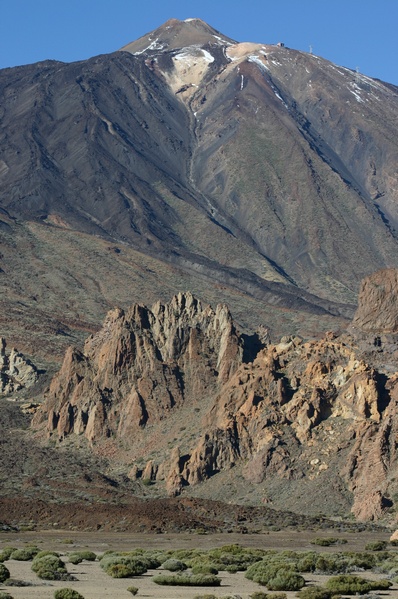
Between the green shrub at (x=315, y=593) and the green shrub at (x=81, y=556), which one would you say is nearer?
the green shrub at (x=315, y=593)

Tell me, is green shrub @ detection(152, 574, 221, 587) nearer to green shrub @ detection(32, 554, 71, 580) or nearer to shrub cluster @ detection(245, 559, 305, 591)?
shrub cluster @ detection(245, 559, 305, 591)

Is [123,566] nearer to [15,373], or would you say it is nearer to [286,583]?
[286,583]

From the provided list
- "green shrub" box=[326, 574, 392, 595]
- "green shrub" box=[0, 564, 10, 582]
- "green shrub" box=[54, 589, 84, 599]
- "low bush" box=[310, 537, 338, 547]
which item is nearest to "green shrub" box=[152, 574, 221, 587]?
"green shrub" box=[326, 574, 392, 595]

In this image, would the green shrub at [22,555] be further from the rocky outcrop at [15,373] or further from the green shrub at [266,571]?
the rocky outcrop at [15,373]

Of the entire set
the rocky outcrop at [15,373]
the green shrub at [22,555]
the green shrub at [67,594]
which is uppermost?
the rocky outcrop at [15,373]

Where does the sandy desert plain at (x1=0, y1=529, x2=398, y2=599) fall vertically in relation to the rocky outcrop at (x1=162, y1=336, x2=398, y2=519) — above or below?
below

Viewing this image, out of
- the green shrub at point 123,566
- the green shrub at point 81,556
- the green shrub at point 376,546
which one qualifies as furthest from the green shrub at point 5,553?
the green shrub at point 376,546

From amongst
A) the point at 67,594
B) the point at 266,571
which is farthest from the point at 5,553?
the point at 67,594
